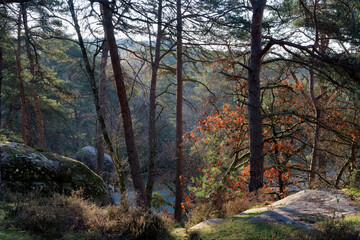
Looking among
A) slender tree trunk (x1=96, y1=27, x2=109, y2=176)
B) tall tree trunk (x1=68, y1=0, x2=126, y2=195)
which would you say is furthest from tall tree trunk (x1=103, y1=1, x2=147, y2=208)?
slender tree trunk (x1=96, y1=27, x2=109, y2=176)

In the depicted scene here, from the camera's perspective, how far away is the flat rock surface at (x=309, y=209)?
383cm

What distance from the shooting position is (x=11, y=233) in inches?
151

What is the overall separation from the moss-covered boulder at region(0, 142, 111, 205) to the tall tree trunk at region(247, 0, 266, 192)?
4.32 m

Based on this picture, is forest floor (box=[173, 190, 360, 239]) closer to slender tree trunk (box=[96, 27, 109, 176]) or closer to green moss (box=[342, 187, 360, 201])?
green moss (box=[342, 187, 360, 201])

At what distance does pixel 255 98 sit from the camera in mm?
6961

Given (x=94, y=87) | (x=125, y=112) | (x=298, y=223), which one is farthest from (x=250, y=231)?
(x=94, y=87)

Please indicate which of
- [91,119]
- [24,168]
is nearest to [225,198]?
[24,168]

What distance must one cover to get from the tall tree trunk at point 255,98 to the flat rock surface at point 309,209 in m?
1.96

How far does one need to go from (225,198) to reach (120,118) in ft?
11.6

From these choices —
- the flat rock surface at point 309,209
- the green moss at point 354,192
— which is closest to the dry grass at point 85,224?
the flat rock surface at point 309,209

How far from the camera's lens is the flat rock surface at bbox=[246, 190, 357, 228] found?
383 centimetres

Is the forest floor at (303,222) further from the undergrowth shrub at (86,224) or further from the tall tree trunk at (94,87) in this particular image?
the tall tree trunk at (94,87)

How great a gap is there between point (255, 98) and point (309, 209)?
3290 mm

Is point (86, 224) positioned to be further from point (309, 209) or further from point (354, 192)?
point (354, 192)
